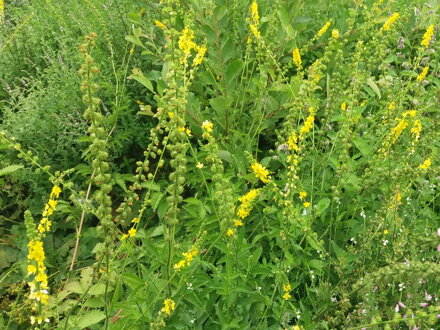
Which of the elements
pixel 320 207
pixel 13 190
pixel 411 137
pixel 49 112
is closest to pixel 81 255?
pixel 13 190

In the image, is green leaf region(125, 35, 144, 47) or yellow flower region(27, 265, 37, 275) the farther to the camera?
green leaf region(125, 35, 144, 47)

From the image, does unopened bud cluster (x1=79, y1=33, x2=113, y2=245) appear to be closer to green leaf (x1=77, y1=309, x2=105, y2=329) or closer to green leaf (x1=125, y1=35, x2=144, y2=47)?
green leaf (x1=77, y1=309, x2=105, y2=329)

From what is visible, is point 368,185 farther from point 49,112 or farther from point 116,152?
point 49,112

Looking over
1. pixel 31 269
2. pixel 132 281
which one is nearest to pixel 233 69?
pixel 132 281

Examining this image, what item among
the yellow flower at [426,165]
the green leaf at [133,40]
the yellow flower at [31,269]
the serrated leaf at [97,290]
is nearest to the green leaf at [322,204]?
the yellow flower at [426,165]

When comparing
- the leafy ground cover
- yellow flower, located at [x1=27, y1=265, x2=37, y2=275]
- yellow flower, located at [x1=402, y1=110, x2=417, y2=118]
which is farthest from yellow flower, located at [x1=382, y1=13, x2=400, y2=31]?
yellow flower, located at [x1=27, y1=265, x2=37, y2=275]

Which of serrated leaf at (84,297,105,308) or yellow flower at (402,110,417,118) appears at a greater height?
yellow flower at (402,110,417,118)

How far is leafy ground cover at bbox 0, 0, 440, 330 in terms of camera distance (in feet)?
6.25

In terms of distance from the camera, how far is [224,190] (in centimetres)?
183

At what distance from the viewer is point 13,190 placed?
119 inches

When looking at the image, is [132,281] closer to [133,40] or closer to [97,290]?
[97,290]

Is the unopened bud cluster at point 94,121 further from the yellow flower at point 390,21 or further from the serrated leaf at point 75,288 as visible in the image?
the yellow flower at point 390,21

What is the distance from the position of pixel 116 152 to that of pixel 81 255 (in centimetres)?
61

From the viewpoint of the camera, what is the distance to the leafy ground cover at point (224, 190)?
1906mm
